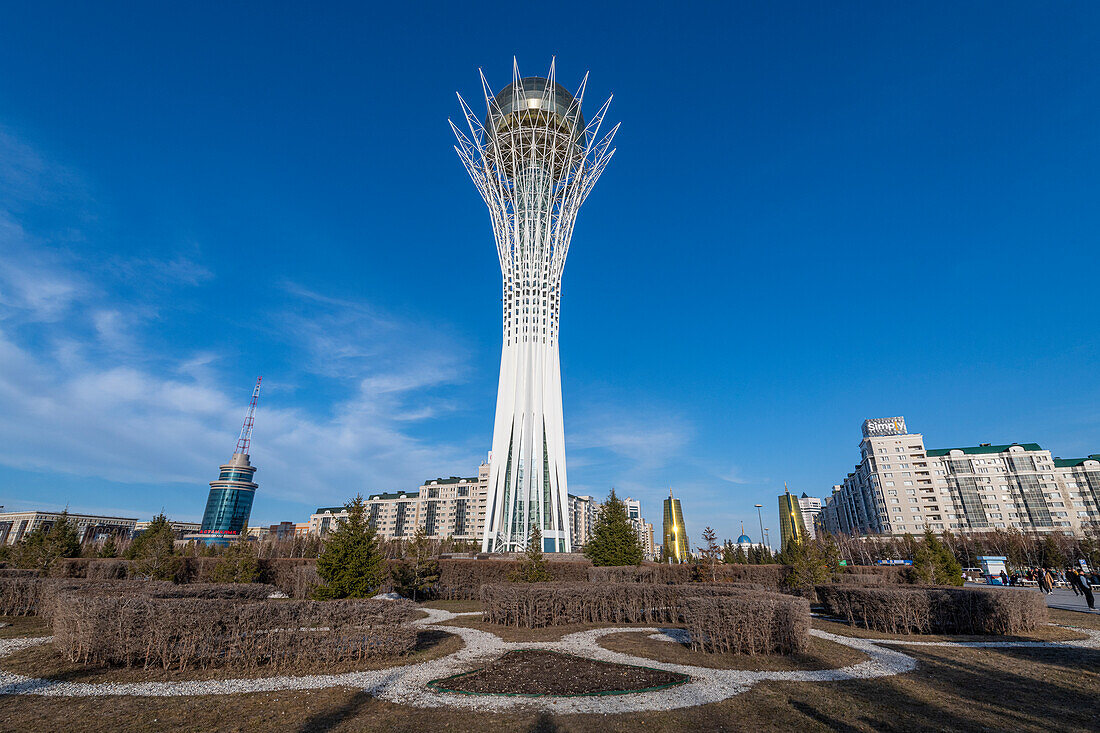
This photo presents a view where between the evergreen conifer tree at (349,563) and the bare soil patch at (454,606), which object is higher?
the evergreen conifer tree at (349,563)

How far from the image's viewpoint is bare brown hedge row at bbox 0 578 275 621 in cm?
1188

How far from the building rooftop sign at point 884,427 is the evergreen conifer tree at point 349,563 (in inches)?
3872

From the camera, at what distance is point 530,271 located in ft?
140

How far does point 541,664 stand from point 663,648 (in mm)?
3218

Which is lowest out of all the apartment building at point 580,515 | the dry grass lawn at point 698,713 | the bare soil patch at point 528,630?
the bare soil patch at point 528,630

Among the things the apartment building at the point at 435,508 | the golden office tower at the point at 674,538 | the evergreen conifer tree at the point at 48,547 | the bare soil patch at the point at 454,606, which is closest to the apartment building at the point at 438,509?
the apartment building at the point at 435,508

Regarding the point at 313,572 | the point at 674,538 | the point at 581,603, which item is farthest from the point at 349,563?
the point at 674,538

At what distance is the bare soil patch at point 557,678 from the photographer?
7352 mm

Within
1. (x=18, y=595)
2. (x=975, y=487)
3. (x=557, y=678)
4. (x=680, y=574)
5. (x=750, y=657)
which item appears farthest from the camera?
(x=975, y=487)

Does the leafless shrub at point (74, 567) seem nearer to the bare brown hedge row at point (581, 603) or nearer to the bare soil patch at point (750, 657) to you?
the bare brown hedge row at point (581, 603)

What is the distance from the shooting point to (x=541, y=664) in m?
8.88

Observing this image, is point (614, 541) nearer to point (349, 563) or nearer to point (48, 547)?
point (349, 563)

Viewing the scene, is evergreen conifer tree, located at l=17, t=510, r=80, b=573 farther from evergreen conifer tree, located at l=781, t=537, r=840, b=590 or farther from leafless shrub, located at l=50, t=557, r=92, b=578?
evergreen conifer tree, located at l=781, t=537, r=840, b=590

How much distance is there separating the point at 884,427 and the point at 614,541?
8806 centimetres
